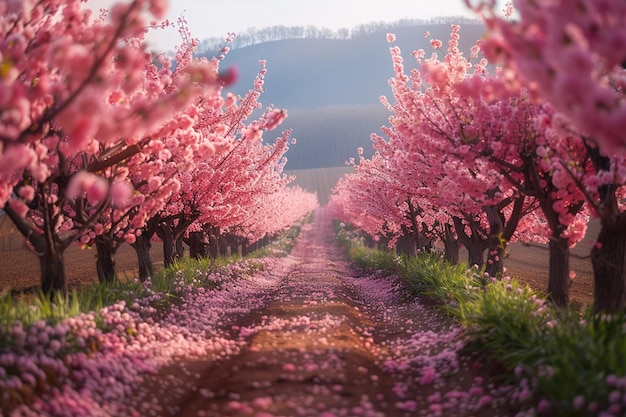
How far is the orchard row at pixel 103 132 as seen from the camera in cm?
423

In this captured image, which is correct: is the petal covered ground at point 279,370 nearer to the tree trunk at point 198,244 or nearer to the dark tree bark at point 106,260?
the dark tree bark at point 106,260

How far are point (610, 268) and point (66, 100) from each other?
23.5 feet

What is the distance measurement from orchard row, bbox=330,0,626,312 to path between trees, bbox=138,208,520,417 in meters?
2.41

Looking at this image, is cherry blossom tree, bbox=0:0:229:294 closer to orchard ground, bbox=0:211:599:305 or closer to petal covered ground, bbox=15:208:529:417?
petal covered ground, bbox=15:208:529:417

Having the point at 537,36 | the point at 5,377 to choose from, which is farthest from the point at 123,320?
the point at 537,36

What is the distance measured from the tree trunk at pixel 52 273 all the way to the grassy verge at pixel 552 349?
6247 mm

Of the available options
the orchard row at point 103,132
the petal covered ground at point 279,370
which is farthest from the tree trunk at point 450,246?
the petal covered ground at point 279,370

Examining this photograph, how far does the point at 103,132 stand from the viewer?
4.15m

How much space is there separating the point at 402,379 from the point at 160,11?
544cm

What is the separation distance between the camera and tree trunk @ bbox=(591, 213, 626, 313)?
25.3ft

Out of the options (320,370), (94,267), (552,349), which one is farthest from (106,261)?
(94,267)

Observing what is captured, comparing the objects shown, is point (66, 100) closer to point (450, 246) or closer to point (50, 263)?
point (50, 263)

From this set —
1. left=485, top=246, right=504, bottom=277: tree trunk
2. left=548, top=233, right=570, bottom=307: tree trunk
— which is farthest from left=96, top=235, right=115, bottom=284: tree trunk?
left=548, top=233, right=570, bottom=307: tree trunk

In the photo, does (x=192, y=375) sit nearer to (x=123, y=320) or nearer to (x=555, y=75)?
(x=123, y=320)
